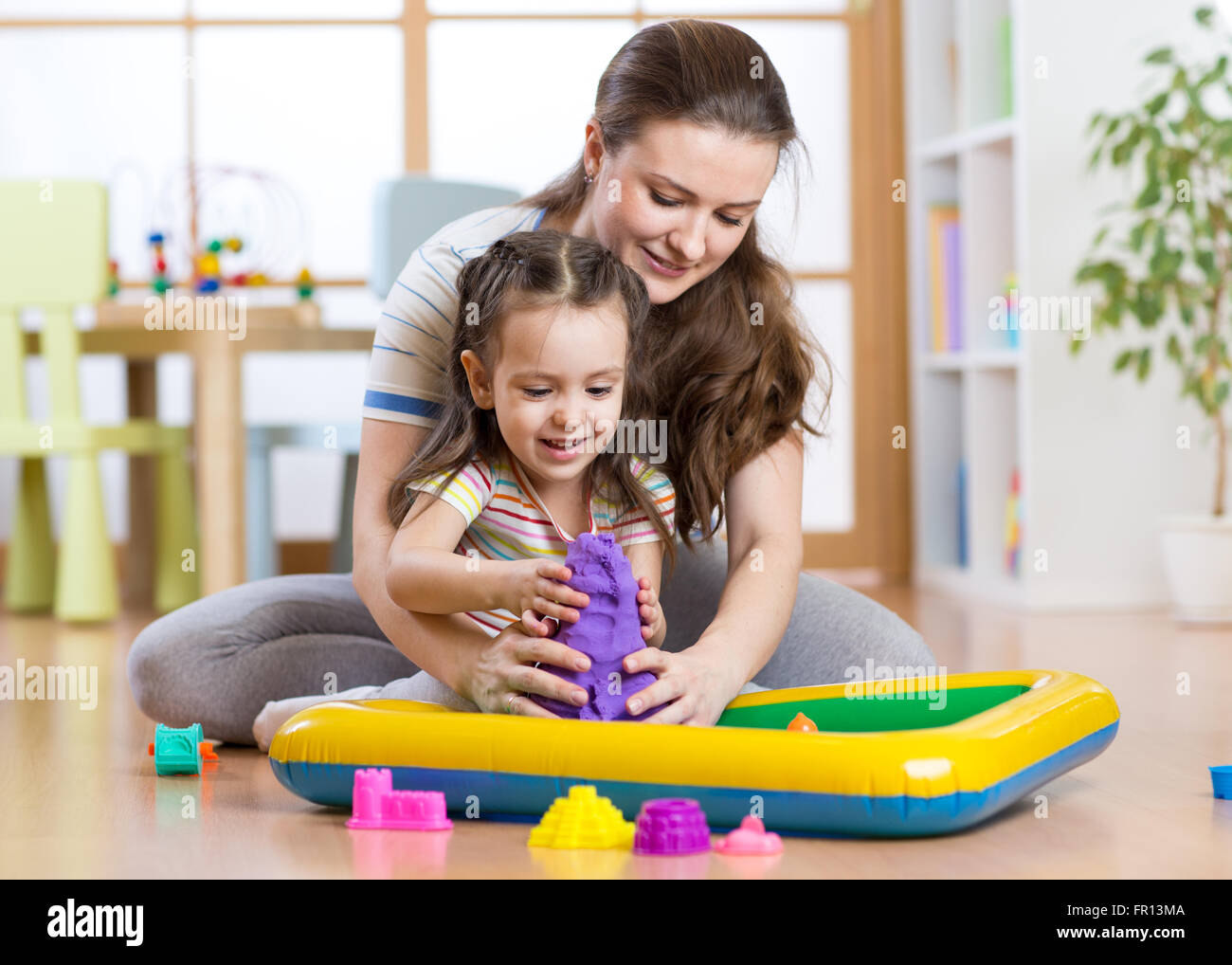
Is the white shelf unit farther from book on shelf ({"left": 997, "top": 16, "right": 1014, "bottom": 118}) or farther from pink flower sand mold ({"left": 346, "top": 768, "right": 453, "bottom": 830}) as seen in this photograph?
pink flower sand mold ({"left": 346, "top": 768, "right": 453, "bottom": 830})

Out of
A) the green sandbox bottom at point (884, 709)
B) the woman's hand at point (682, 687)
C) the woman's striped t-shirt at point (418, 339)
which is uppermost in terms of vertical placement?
the woman's striped t-shirt at point (418, 339)

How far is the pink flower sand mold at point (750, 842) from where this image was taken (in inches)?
43.0

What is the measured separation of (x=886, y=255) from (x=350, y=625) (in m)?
2.32

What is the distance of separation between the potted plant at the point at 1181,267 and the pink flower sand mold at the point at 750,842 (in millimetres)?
1877

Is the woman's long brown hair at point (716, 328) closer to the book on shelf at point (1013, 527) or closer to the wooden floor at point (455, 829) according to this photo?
the wooden floor at point (455, 829)

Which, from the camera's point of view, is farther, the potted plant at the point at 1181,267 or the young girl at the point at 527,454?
the potted plant at the point at 1181,267

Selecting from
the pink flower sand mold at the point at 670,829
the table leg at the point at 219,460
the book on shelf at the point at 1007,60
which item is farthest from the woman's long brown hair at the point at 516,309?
the book on shelf at the point at 1007,60

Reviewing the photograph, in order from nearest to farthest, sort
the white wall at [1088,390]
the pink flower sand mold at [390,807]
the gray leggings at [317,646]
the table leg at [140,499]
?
the pink flower sand mold at [390,807] < the gray leggings at [317,646] < the white wall at [1088,390] < the table leg at [140,499]

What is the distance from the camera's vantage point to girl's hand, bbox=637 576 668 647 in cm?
128

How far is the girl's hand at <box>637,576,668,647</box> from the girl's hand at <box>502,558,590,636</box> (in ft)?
0.19

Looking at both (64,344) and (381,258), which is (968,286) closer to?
(381,258)

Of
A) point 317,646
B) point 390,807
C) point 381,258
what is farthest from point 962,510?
point 390,807

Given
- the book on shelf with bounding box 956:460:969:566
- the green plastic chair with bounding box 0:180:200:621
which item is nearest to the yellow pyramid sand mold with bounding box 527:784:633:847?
the green plastic chair with bounding box 0:180:200:621

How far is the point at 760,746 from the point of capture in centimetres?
111
